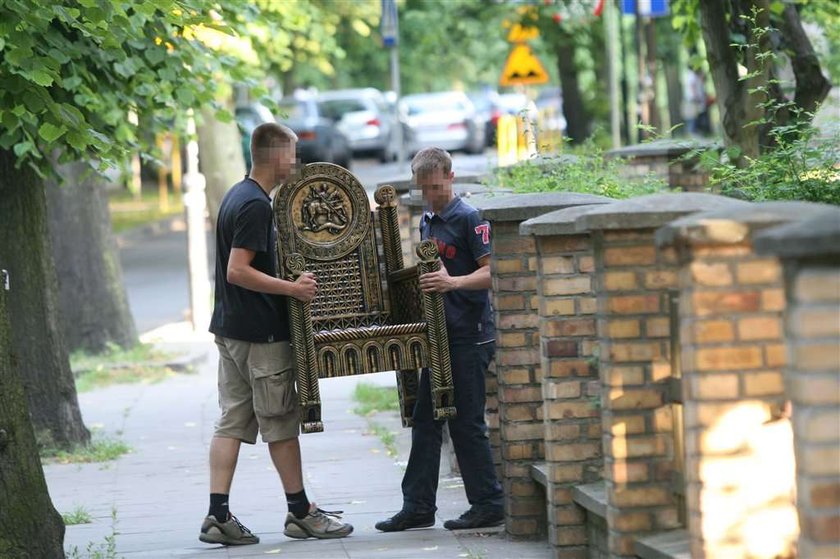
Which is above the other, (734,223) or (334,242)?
(334,242)

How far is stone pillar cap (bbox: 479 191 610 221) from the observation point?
24.0 ft

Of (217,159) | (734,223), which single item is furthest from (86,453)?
(217,159)

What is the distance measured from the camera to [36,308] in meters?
11.2

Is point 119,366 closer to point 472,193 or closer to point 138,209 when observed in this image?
point 472,193

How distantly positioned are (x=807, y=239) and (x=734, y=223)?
41.0 inches

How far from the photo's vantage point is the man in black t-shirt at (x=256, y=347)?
7582mm

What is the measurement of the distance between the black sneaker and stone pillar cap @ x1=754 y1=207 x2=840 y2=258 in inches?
175

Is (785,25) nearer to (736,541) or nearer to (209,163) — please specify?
(736,541)

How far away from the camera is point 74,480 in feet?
33.6

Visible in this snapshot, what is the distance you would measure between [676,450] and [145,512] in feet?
13.2

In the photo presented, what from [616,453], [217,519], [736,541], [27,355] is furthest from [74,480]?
[736,541]

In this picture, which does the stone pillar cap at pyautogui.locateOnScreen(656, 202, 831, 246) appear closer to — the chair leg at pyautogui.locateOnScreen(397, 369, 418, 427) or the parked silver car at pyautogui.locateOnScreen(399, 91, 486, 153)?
the chair leg at pyautogui.locateOnScreen(397, 369, 418, 427)

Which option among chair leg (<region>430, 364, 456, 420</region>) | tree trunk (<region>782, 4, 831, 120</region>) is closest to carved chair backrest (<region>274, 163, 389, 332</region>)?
chair leg (<region>430, 364, 456, 420</region>)

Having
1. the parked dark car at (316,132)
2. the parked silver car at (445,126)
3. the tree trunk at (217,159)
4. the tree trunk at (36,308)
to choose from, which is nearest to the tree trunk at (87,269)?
the tree trunk at (36,308)
